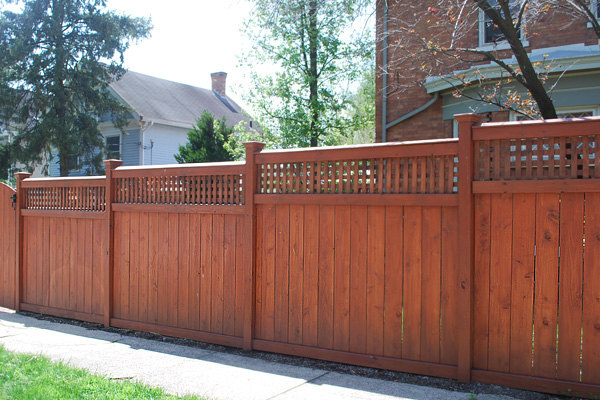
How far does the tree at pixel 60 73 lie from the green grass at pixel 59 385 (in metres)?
14.5

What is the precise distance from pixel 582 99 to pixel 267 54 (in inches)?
381

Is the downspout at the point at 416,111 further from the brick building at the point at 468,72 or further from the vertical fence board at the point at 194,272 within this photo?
the vertical fence board at the point at 194,272

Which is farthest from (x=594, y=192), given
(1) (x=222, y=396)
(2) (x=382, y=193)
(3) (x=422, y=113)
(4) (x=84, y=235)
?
(3) (x=422, y=113)

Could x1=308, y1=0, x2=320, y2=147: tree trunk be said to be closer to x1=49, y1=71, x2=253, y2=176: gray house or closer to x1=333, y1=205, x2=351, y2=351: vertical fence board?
x1=49, y1=71, x2=253, y2=176: gray house

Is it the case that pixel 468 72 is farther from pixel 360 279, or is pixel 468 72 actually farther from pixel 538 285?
pixel 538 285

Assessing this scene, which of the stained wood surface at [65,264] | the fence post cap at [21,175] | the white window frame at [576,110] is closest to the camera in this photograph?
the stained wood surface at [65,264]

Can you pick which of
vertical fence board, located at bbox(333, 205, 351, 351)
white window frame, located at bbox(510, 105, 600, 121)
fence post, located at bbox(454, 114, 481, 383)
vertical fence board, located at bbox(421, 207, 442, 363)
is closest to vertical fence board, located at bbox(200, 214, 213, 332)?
vertical fence board, located at bbox(333, 205, 351, 351)

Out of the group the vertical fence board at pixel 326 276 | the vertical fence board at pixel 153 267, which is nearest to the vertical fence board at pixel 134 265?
the vertical fence board at pixel 153 267

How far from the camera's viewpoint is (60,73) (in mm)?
18094

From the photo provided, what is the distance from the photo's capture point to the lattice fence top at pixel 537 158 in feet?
12.6

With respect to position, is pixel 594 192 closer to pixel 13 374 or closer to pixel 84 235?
pixel 13 374

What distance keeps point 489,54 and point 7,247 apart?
729 cm

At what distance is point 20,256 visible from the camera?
25.4 feet

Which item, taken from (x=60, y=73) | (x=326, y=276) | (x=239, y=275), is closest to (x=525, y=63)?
(x=326, y=276)
